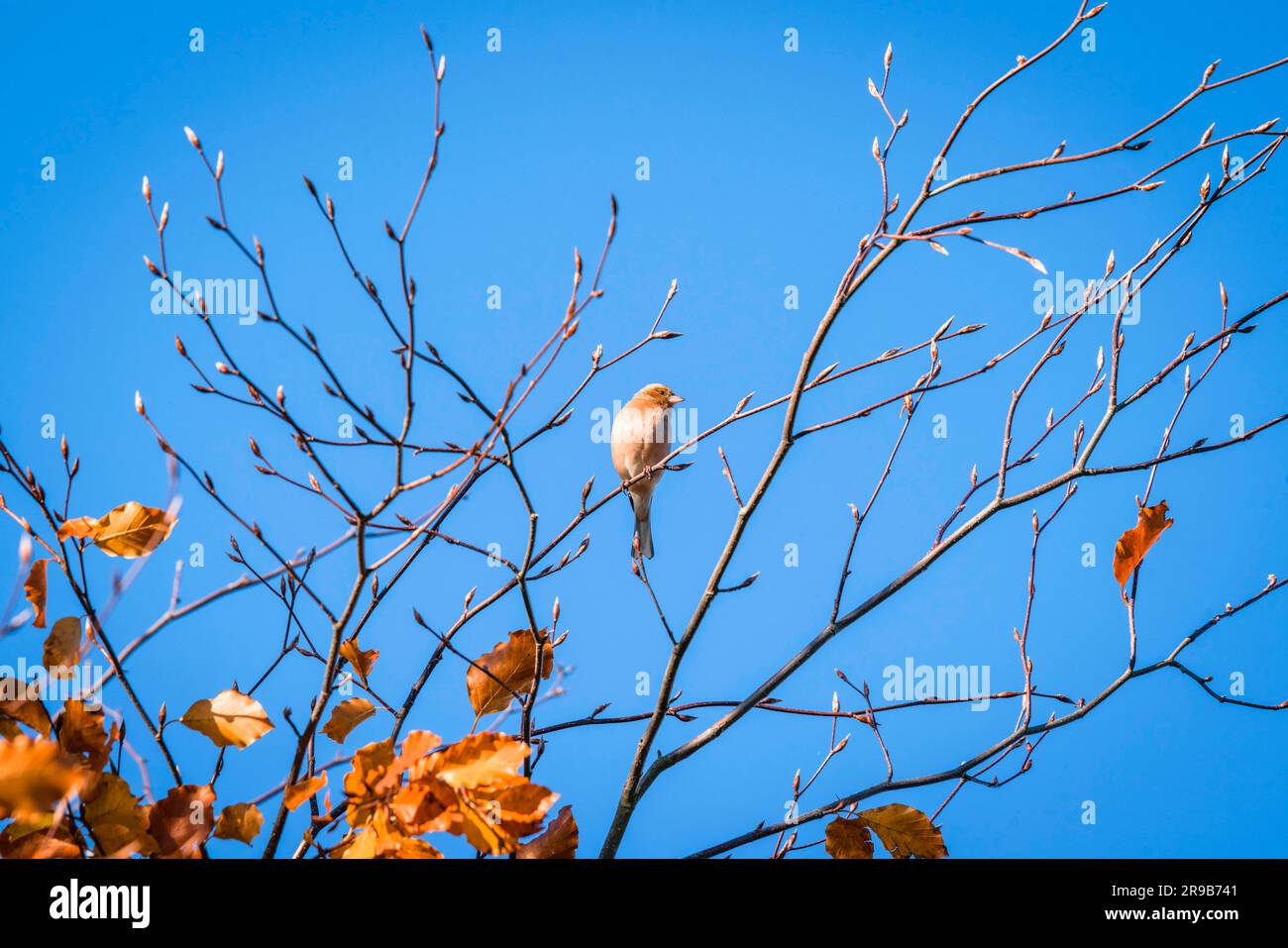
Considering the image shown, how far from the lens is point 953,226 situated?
7.57ft

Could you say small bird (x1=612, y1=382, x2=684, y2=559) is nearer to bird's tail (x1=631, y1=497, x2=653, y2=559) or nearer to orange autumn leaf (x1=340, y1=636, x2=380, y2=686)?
bird's tail (x1=631, y1=497, x2=653, y2=559)

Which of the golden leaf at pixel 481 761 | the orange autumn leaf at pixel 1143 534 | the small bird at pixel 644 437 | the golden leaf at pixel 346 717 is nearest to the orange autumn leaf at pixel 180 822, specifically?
the golden leaf at pixel 346 717

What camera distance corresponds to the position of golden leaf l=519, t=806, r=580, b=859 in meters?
2.18

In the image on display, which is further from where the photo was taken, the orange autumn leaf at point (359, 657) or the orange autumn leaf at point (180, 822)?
the orange autumn leaf at point (359, 657)

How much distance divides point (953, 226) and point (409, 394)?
3.86 ft

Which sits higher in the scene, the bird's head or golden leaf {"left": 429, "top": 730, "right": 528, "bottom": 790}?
the bird's head

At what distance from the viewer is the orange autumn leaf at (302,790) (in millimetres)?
2047

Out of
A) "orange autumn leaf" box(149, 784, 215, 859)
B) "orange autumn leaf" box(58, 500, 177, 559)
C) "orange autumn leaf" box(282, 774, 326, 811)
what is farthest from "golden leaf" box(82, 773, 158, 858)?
"orange autumn leaf" box(58, 500, 177, 559)

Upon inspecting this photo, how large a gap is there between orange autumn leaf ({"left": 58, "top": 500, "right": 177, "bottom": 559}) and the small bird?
5114mm

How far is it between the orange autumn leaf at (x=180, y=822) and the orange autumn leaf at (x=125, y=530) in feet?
1.65

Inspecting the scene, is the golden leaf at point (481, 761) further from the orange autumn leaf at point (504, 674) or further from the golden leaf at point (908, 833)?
the golden leaf at point (908, 833)

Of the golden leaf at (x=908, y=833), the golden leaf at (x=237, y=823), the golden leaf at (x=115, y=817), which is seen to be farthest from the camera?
the golden leaf at (x=908, y=833)

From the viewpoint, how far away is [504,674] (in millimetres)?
2695
